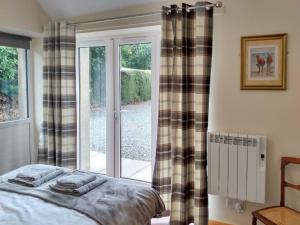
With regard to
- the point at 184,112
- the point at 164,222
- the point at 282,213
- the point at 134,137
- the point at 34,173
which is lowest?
the point at 164,222

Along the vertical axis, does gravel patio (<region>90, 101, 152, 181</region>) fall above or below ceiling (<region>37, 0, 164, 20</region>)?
below

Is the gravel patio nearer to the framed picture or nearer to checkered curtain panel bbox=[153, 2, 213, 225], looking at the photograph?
checkered curtain panel bbox=[153, 2, 213, 225]

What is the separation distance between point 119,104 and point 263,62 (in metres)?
1.73

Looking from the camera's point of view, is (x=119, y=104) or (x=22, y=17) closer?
(x=22, y=17)

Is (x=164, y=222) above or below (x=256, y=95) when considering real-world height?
below

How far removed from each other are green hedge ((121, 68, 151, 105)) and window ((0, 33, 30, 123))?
52.6 inches

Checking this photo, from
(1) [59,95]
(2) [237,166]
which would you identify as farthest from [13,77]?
(2) [237,166]

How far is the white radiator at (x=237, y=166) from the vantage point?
2.56m

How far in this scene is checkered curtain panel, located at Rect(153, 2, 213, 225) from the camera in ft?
8.76

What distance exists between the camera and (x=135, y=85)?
3508 millimetres

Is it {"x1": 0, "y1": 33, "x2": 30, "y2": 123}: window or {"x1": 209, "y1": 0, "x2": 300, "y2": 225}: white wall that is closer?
{"x1": 209, "y1": 0, "x2": 300, "y2": 225}: white wall

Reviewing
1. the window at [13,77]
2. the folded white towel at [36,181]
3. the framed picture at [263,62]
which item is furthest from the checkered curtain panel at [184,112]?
the window at [13,77]

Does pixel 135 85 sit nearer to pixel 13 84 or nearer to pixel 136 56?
pixel 136 56

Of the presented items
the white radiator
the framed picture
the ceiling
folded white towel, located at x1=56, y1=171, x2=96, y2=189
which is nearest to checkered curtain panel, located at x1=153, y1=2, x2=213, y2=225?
the white radiator
